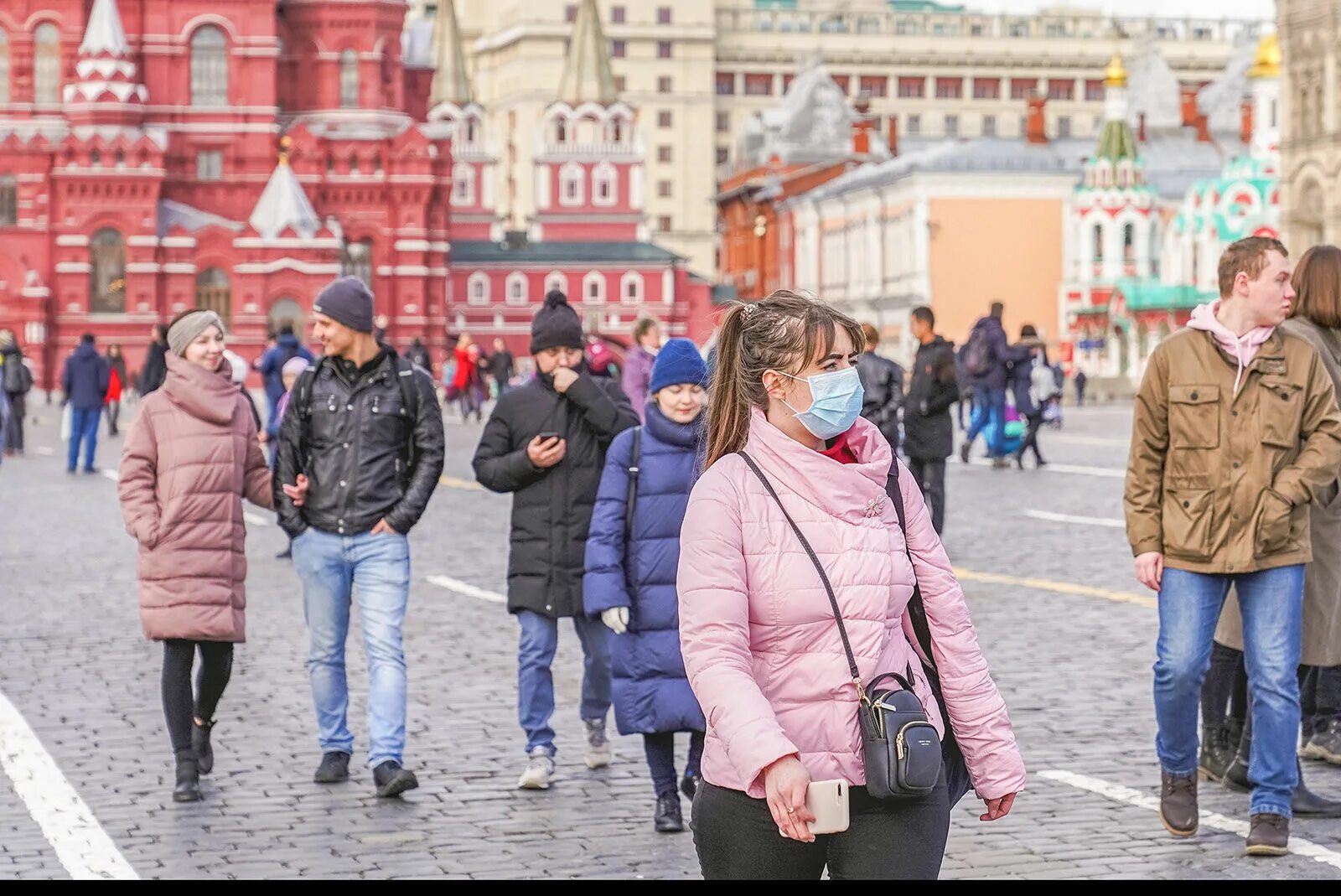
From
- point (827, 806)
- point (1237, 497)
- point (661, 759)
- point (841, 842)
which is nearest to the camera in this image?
point (827, 806)

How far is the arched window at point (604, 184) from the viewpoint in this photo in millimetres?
102438

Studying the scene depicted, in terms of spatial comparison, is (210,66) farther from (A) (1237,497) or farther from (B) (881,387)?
(A) (1237,497)

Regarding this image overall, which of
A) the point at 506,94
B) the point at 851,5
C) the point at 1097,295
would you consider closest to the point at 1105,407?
the point at 1097,295

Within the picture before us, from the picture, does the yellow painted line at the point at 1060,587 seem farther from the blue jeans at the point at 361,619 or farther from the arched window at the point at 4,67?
the arched window at the point at 4,67

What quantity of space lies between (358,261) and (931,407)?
63.8 metres

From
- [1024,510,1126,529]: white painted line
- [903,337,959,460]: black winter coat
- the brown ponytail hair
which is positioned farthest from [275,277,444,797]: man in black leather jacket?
[1024,510,1126,529]: white painted line

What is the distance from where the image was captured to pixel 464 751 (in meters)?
9.02

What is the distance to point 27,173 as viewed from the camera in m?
77.5

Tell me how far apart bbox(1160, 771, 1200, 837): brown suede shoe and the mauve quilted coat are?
10.9 feet

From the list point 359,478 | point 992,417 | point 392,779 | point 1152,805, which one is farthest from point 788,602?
point 992,417

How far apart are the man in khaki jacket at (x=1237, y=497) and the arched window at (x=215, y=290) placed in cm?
7254

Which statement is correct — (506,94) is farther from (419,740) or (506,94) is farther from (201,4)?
(419,740)

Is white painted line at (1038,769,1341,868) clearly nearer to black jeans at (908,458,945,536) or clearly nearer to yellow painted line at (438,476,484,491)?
black jeans at (908,458,945,536)

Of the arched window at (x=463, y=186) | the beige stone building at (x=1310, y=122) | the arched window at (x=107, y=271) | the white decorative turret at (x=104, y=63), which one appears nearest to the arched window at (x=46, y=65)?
the white decorative turret at (x=104, y=63)
